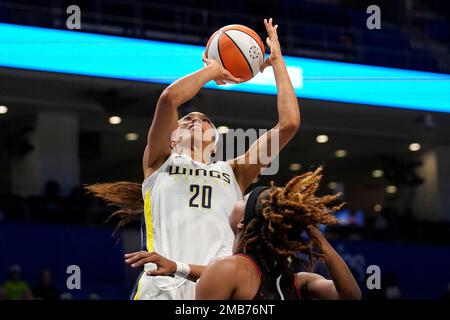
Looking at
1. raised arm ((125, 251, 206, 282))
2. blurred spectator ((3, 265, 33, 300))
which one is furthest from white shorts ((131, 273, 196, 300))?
blurred spectator ((3, 265, 33, 300))

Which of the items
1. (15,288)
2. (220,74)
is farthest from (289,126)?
(15,288)

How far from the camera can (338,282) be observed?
10.1 feet

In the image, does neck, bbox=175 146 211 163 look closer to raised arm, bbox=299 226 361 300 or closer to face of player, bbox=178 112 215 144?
face of player, bbox=178 112 215 144

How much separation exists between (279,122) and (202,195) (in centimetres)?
49

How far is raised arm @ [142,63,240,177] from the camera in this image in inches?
147

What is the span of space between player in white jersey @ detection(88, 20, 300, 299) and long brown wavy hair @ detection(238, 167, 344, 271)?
2.42ft

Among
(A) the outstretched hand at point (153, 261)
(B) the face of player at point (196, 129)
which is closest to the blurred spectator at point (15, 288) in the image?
(B) the face of player at point (196, 129)

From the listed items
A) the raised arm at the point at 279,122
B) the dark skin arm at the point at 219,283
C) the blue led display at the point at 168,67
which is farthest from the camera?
the blue led display at the point at 168,67

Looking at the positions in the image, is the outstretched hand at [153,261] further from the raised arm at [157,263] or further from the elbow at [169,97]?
the elbow at [169,97]

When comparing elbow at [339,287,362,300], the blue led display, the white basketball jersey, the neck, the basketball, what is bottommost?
elbow at [339,287,362,300]

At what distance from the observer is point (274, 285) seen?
303cm

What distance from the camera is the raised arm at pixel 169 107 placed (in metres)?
3.73

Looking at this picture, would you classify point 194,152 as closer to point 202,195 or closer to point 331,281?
point 202,195

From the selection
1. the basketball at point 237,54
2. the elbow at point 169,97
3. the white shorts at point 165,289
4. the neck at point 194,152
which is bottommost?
the white shorts at point 165,289
